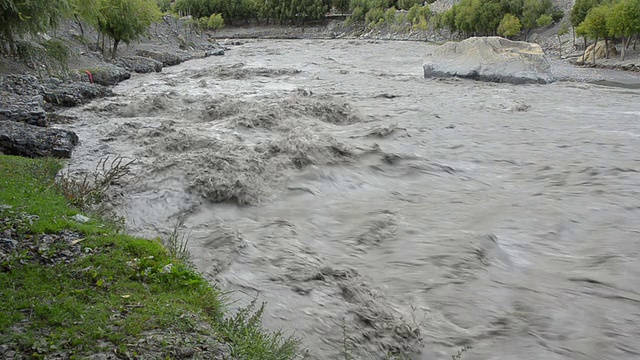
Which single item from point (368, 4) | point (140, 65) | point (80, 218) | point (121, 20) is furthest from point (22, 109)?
point (368, 4)

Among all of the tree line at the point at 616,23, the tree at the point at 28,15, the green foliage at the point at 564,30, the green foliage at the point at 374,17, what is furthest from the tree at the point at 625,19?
the green foliage at the point at 374,17

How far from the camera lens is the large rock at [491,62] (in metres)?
32.0

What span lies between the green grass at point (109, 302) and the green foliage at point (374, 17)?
11647 cm

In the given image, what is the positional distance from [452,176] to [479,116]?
338 inches

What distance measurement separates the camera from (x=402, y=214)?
10.9 meters

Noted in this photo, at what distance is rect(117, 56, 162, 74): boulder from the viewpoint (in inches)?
1425

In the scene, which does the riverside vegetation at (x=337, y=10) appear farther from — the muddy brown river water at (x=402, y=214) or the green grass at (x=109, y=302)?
the green grass at (x=109, y=302)

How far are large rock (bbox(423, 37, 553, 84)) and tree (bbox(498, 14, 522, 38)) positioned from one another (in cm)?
4215

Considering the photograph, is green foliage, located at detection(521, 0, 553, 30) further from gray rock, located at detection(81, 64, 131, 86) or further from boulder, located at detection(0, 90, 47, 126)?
boulder, located at detection(0, 90, 47, 126)

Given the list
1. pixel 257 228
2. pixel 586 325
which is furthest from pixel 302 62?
pixel 586 325

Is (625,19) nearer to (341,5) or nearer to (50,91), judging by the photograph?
(50,91)

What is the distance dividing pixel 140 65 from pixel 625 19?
4189 cm

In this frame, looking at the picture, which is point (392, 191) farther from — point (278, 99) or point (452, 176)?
point (278, 99)

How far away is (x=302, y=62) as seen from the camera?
45.4 metres
